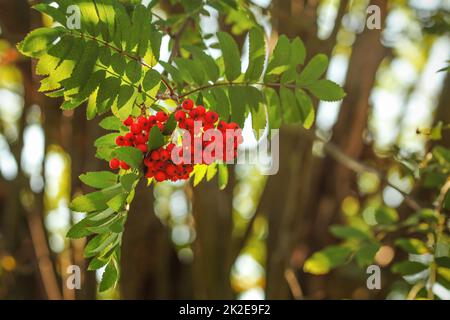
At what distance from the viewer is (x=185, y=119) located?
147cm

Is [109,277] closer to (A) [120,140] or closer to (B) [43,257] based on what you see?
(A) [120,140]

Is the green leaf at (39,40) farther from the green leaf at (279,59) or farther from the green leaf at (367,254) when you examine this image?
the green leaf at (367,254)

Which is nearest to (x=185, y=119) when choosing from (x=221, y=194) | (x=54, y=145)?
(x=221, y=194)

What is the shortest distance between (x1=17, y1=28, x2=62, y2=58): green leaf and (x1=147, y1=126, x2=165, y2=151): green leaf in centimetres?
32

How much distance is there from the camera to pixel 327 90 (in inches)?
67.6

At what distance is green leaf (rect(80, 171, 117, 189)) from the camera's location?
152 cm

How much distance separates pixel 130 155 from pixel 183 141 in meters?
0.16

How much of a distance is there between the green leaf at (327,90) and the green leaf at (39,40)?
0.72m

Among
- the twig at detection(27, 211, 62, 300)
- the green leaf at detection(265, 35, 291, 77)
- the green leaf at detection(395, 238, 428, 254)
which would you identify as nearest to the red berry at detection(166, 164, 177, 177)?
the green leaf at detection(265, 35, 291, 77)

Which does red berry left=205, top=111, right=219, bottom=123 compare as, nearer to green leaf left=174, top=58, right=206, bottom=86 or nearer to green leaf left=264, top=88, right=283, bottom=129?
green leaf left=174, top=58, right=206, bottom=86

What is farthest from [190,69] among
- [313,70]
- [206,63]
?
[313,70]

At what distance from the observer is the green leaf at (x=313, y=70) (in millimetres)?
1726

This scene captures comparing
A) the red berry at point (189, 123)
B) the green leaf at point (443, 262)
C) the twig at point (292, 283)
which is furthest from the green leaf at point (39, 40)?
the twig at point (292, 283)

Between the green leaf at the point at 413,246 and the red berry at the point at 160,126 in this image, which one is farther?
the green leaf at the point at 413,246
